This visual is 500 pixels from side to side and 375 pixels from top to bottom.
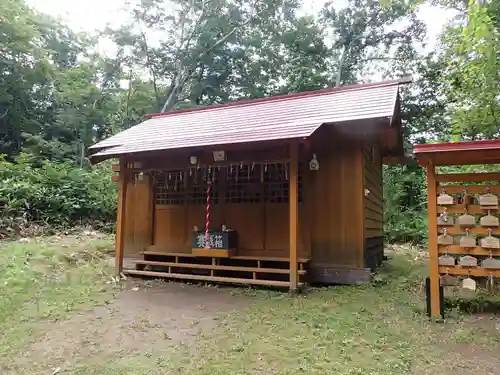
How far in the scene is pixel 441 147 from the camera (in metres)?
4.36

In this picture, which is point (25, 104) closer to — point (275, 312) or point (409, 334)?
point (275, 312)

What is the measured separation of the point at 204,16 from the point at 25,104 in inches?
411

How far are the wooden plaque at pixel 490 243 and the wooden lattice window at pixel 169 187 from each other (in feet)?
18.3

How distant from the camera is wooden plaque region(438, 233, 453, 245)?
452cm

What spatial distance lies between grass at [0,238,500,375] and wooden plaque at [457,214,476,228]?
Answer: 3.66 feet

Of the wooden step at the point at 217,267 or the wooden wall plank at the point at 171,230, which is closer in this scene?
the wooden step at the point at 217,267

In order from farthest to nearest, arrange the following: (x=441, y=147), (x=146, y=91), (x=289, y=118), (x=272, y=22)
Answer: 1. (x=272, y=22)
2. (x=146, y=91)
3. (x=289, y=118)
4. (x=441, y=147)

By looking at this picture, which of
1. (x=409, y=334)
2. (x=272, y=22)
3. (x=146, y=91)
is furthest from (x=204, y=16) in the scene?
(x=409, y=334)

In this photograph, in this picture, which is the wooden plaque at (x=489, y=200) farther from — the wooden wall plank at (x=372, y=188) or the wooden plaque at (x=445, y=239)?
the wooden wall plank at (x=372, y=188)

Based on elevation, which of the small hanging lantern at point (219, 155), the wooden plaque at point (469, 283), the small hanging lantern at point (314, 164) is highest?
the small hanging lantern at point (219, 155)

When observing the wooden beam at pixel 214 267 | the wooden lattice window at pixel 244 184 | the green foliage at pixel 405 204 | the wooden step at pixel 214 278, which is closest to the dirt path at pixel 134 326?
the wooden step at pixel 214 278

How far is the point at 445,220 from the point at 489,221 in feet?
1.52

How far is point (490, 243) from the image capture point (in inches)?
170

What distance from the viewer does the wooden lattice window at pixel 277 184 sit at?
710cm
